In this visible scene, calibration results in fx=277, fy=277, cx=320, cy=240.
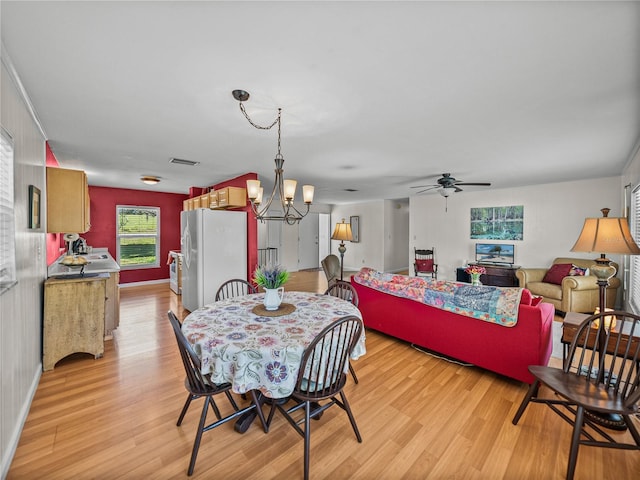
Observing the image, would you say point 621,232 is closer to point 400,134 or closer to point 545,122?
point 545,122

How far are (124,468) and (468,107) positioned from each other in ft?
11.0

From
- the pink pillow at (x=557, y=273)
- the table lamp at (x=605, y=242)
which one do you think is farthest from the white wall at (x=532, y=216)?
the table lamp at (x=605, y=242)

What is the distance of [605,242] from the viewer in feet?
6.84

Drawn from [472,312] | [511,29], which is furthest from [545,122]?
[472,312]

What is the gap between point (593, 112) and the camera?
7.42 ft

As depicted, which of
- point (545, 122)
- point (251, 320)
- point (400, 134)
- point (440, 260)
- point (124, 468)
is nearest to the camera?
point (124, 468)

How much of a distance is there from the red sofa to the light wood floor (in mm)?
193

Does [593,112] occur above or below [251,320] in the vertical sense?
above

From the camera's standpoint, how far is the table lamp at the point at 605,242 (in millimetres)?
2035

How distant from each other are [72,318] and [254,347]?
8.06 ft

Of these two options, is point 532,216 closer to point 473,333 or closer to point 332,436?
point 473,333

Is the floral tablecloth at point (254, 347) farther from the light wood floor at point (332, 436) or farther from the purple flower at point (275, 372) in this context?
the light wood floor at point (332, 436)

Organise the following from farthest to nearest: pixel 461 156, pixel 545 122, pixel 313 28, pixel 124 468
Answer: pixel 461 156
pixel 545 122
pixel 124 468
pixel 313 28

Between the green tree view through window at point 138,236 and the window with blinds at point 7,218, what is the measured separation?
208 inches
